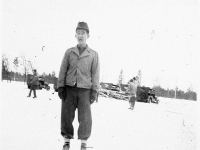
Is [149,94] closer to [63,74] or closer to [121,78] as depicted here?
[121,78]

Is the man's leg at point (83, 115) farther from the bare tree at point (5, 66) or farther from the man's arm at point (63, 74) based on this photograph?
the bare tree at point (5, 66)

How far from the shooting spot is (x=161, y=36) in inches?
99.9

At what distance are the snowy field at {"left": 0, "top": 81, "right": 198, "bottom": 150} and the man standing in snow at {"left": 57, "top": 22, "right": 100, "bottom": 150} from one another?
20 centimetres

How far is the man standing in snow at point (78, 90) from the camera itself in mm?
1882

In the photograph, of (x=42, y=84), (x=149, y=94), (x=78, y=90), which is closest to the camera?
(x=78, y=90)

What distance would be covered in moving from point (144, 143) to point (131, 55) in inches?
39.7

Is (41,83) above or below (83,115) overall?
above

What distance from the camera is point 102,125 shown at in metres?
2.31

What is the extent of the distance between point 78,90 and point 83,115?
231mm

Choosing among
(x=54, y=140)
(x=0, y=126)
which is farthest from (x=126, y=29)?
(x=0, y=126)

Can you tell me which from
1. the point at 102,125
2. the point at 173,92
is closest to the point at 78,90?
the point at 102,125

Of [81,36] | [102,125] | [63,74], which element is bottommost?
[102,125]

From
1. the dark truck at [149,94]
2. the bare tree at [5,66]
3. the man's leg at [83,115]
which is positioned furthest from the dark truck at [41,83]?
the dark truck at [149,94]

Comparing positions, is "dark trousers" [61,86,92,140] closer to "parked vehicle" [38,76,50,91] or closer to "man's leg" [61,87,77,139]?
"man's leg" [61,87,77,139]
